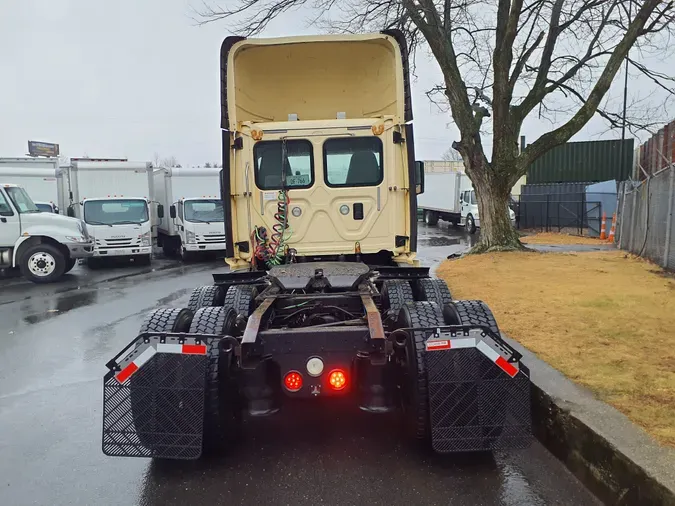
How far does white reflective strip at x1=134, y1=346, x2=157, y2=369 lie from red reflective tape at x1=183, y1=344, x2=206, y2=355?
20 centimetres

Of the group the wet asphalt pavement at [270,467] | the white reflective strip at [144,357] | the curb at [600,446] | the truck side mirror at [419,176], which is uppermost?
the truck side mirror at [419,176]

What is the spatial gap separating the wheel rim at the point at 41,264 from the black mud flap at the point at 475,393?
12.6m

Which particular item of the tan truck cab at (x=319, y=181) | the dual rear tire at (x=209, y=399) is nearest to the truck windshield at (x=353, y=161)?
the tan truck cab at (x=319, y=181)

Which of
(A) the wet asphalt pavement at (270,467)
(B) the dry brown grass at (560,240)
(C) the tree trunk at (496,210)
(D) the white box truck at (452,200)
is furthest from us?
(D) the white box truck at (452,200)

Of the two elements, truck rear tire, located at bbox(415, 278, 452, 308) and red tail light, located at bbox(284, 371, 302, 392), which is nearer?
red tail light, located at bbox(284, 371, 302, 392)

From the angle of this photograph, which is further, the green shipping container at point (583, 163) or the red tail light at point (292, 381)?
the green shipping container at point (583, 163)

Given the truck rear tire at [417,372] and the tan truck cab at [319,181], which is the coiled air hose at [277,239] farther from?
the truck rear tire at [417,372]

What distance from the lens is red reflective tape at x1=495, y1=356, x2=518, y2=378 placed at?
3436mm

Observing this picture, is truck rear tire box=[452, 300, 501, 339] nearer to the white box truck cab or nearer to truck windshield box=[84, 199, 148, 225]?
the white box truck cab

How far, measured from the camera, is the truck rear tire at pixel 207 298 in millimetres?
5535

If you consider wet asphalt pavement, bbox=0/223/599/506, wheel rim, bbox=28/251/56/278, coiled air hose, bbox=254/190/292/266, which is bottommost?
wet asphalt pavement, bbox=0/223/599/506

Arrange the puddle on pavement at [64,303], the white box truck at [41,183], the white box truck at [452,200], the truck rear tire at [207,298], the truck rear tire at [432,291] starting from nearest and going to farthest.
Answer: the truck rear tire at [432,291] → the truck rear tire at [207,298] → the puddle on pavement at [64,303] → the white box truck at [41,183] → the white box truck at [452,200]

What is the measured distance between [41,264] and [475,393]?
12.8 m

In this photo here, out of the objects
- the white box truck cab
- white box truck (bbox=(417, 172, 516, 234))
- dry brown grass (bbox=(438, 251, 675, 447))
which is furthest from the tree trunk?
the white box truck cab
